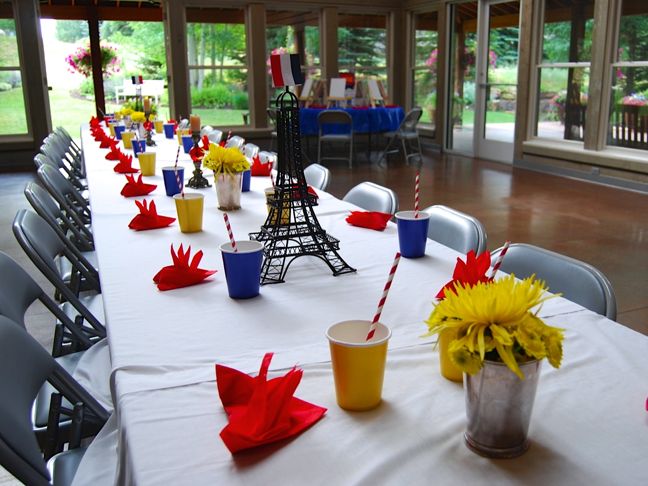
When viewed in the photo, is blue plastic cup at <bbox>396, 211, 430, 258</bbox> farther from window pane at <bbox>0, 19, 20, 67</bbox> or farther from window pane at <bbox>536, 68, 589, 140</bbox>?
window pane at <bbox>0, 19, 20, 67</bbox>

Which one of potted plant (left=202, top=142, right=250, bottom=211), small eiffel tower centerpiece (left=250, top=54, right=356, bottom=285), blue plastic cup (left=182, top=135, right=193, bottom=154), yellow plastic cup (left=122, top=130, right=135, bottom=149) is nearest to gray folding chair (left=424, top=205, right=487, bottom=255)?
small eiffel tower centerpiece (left=250, top=54, right=356, bottom=285)

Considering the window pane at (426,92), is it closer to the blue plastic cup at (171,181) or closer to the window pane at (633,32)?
the window pane at (633,32)

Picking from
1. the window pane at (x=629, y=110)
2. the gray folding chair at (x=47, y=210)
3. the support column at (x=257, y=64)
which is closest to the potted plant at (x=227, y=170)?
the gray folding chair at (x=47, y=210)

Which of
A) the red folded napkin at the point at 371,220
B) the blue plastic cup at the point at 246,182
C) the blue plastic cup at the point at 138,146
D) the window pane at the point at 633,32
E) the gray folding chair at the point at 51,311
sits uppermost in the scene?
the window pane at the point at 633,32

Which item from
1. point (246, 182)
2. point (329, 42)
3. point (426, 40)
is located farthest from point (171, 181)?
point (426, 40)

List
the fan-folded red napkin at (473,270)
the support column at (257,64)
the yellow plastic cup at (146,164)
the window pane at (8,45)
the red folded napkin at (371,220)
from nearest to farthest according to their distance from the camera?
1. the fan-folded red napkin at (473,270)
2. the red folded napkin at (371,220)
3. the yellow plastic cup at (146,164)
4. the window pane at (8,45)
5. the support column at (257,64)

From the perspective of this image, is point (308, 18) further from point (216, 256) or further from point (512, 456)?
point (512, 456)

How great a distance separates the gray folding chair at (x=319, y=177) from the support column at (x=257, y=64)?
23.4 ft

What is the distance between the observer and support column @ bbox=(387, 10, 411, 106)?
11094 millimetres

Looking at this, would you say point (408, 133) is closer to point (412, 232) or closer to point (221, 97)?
point (221, 97)

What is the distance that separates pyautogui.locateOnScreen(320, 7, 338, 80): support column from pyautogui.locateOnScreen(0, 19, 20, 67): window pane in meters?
4.97

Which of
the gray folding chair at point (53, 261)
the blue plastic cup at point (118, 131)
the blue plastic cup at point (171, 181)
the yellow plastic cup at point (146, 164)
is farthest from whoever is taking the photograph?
the blue plastic cup at point (118, 131)

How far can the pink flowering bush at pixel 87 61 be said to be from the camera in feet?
41.7

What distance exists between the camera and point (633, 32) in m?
6.78
